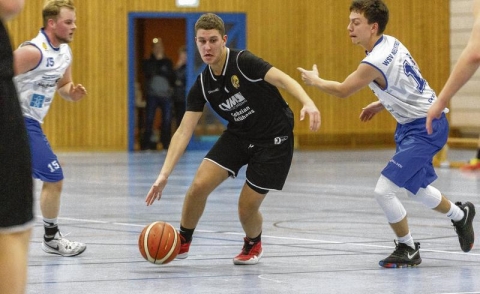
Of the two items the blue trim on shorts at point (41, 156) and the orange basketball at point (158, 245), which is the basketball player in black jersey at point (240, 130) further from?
the blue trim on shorts at point (41, 156)

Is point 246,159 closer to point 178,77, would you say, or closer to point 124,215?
point 124,215

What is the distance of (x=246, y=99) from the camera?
6594mm

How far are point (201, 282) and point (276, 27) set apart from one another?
631 inches

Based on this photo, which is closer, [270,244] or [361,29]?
[361,29]

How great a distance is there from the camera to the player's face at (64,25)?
7.06m

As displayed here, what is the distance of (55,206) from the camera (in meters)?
7.18

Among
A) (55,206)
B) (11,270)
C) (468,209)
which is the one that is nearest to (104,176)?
(55,206)

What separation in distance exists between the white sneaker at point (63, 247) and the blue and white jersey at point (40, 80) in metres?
0.86

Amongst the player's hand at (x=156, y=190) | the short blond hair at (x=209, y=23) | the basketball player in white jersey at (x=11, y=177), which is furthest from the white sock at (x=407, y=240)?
the basketball player in white jersey at (x=11, y=177)

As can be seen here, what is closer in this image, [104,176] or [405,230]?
[405,230]

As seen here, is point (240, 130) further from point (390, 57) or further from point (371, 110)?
point (390, 57)

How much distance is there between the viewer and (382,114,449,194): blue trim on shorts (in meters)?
6.46

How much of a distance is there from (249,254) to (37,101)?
185 centimetres

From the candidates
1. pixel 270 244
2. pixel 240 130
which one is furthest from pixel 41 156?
pixel 270 244
